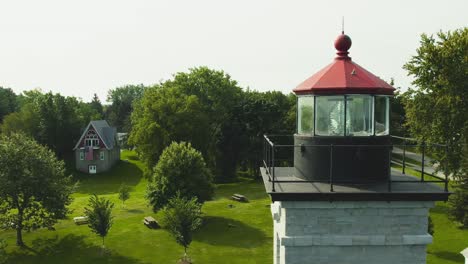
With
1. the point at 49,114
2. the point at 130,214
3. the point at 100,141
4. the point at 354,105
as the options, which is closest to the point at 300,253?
the point at 354,105

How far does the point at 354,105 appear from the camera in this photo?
31.8ft

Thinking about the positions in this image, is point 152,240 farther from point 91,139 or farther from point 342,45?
point 91,139

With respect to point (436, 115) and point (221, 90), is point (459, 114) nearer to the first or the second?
point (436, 115)

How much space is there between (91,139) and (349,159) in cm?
6721

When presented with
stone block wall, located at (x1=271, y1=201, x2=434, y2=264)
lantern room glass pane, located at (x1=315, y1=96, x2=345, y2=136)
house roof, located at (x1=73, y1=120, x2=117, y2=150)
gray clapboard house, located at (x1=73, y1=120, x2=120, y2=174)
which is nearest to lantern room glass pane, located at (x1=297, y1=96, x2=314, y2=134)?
lantern room glass pane, located at (x1=315, y1=96, x2=345, y2=136)

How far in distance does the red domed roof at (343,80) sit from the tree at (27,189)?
91.3 feet

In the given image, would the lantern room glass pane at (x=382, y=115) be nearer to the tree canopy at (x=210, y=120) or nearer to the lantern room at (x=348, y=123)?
the lantern room at (x=348, y=123)

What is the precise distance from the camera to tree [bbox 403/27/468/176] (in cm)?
2978

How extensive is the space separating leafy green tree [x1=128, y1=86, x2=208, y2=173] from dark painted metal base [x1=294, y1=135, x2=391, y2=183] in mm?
38994

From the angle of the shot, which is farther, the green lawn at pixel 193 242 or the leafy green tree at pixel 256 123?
the leafy green tree at pixel 256 123

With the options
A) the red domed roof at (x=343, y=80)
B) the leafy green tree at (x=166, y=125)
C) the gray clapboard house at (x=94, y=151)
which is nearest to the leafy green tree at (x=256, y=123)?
the leafy green tree at (x=166, y=125)

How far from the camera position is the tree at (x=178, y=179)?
34438 millimetres

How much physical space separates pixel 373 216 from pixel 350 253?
974mm

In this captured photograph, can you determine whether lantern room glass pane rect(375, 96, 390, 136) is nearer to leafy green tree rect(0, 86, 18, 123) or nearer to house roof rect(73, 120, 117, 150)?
house roof rect(73, 120, 117, 150)
